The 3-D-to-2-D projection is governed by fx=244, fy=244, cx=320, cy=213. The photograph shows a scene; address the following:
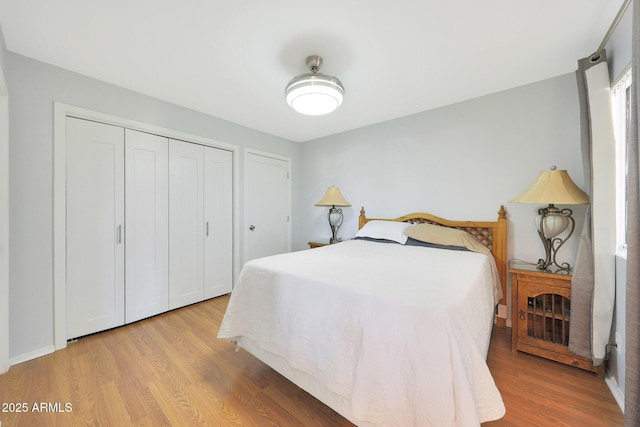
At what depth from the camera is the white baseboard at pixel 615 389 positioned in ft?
4.64

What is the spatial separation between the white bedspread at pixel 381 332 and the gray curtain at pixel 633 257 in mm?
505

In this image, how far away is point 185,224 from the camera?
9.32 feet

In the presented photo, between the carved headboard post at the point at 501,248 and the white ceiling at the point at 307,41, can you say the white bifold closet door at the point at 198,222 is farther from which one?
the carved headboard post at the point at 501,248

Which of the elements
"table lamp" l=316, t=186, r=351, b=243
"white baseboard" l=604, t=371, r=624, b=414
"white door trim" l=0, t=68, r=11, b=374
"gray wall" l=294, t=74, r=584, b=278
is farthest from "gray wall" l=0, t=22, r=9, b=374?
"white baseboard" l=604, t=371, r=624, b=414

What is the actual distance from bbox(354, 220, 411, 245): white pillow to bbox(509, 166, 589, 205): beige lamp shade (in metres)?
A: 1.08

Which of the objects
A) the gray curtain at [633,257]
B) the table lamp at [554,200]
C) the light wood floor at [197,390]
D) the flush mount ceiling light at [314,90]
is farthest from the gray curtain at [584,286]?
the flush mount ceiling light at [314,90]

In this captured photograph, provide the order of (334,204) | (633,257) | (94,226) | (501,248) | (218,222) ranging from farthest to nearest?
(334,204) → (218,222) → (501,248) → (94,226) → (633,257)

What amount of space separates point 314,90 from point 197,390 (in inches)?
84.7

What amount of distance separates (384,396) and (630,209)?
1331 mm

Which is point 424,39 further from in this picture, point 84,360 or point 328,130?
point 84,360

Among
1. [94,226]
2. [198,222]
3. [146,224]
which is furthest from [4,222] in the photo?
[198,222]

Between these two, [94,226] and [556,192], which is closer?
[556,192]

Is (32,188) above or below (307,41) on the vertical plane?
below

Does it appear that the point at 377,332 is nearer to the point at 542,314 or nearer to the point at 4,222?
the point at 542,314
